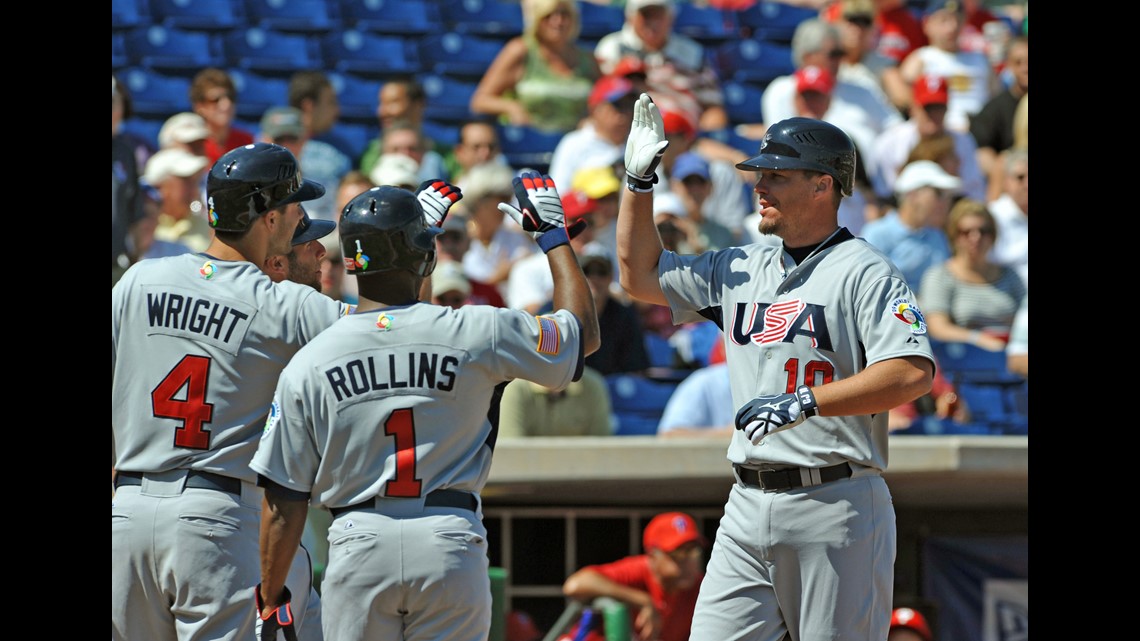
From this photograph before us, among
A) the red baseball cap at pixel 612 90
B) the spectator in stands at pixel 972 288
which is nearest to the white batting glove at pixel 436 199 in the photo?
the spectator in stands at pixel 972 288

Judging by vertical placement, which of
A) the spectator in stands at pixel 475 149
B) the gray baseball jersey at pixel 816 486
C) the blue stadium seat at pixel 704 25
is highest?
the blue stadium seat at pixel 704 25

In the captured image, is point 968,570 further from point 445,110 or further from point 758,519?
point 445,110

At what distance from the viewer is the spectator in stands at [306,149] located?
914cm

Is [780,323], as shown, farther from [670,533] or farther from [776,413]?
[670,533]

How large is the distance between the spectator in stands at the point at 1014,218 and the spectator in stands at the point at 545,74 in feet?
8.68

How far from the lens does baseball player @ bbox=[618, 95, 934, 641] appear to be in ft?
13.2

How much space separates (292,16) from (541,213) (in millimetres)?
7605

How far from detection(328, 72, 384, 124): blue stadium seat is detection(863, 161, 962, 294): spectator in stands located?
3453mm

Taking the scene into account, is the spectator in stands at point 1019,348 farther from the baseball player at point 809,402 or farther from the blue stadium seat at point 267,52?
the blue stadium seat at point 267,52

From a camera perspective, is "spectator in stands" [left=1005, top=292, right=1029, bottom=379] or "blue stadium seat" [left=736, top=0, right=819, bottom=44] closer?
"spectator in stands" [left=1005, top=292, right=1029, bottom=379]

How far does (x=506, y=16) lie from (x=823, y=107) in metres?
2.99

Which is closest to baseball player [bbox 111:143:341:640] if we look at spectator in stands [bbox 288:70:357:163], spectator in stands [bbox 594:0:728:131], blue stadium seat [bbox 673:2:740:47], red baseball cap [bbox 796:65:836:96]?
spectator in stands [bbox 288:70:357:163]

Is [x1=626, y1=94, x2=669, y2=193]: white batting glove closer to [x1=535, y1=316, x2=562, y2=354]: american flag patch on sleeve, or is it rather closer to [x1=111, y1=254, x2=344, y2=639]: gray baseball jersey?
[x1=535, y1=316, x2=562, y2=354]: american flag patch on sleeve

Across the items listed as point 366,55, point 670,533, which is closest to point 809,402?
point 670,533
